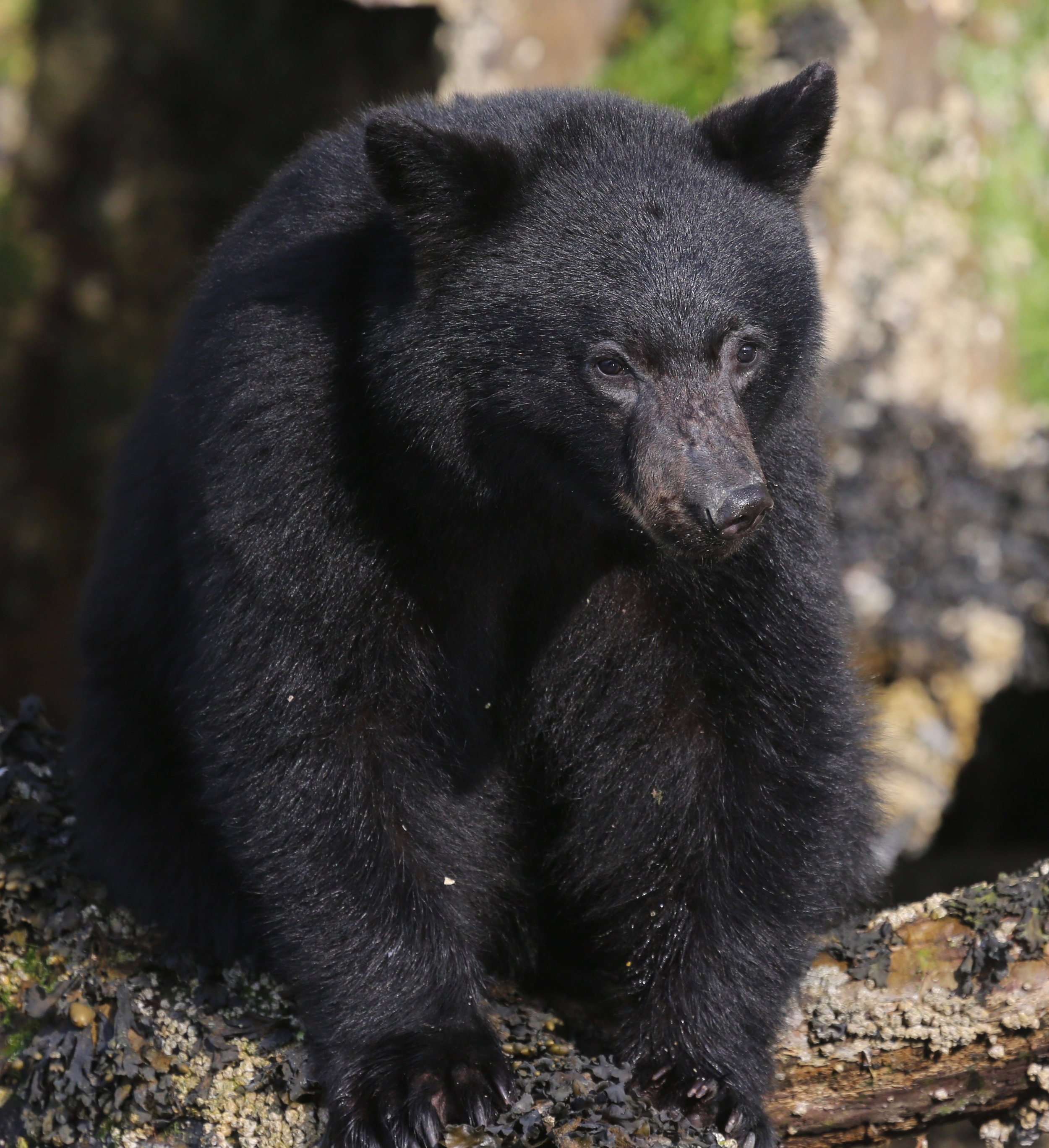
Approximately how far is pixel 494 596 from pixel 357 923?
0.94m

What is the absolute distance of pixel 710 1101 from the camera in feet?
12.3

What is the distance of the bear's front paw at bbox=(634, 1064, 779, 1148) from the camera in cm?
372

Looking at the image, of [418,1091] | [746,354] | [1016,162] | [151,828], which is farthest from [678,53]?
[418,1091]

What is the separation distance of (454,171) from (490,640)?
1.28 metres

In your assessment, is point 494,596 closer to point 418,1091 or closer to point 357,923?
point 357,923

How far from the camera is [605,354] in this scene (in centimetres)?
344

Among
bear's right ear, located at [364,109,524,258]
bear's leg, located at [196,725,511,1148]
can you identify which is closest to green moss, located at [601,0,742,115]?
bear's right ear, located at [364,109,524,258]

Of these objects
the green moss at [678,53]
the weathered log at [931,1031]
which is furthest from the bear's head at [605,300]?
the green moss at [678,53]

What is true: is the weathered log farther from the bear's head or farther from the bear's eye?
the bear's eye

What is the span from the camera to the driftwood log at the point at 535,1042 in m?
3.63

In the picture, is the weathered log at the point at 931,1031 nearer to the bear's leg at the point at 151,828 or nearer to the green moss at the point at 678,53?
the bear's leg at the point at 151,828

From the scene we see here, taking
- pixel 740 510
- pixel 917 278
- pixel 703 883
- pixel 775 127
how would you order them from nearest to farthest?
pixel 740 510 < pixel 775 127 < pixel 703 883 < pixel 917 278

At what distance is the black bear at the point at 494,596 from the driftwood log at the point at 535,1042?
0.13 meters

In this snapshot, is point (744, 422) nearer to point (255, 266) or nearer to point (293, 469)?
point (293, 469)
